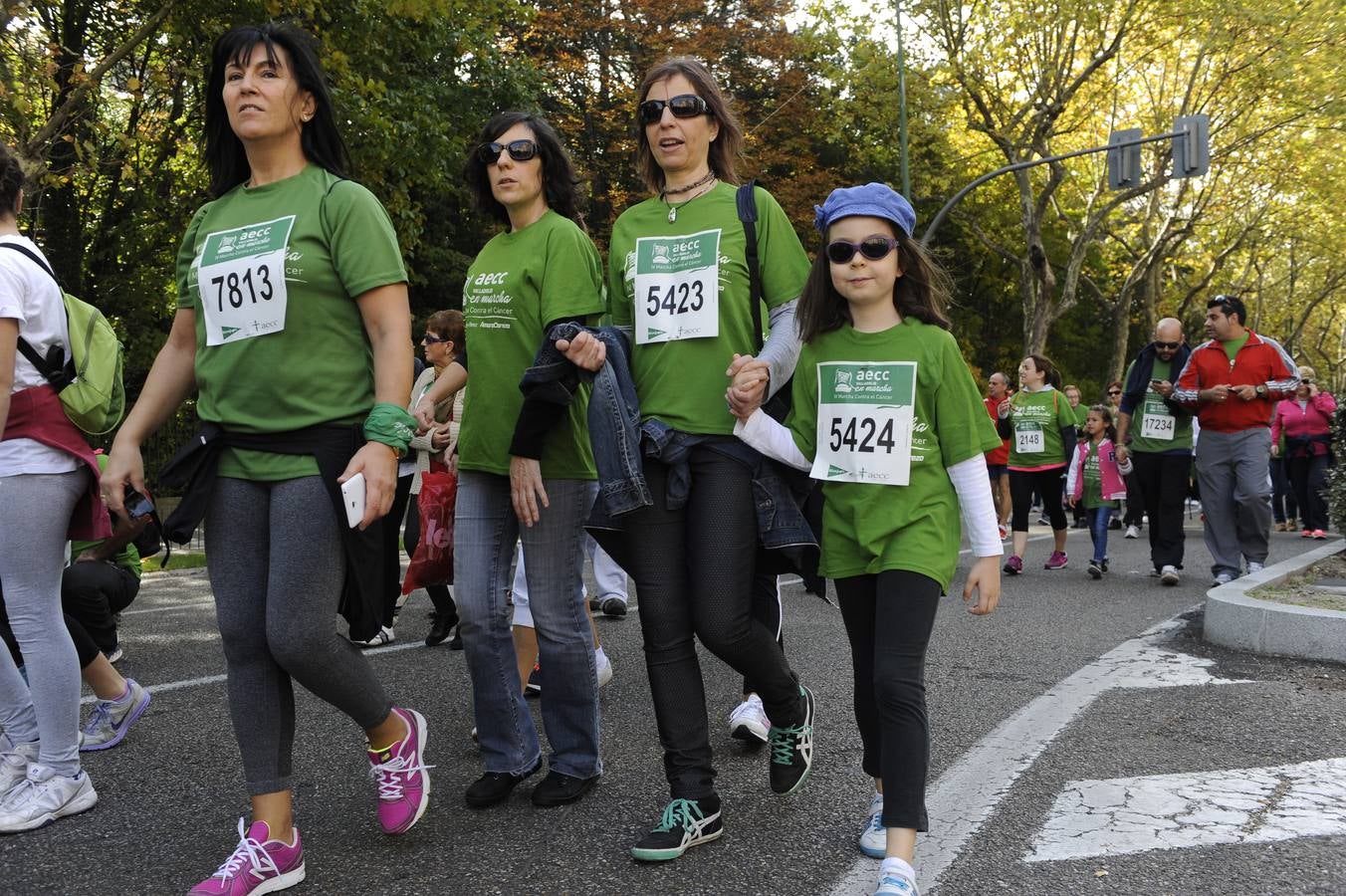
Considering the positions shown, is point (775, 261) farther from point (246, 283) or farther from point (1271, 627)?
point (1271, 627)

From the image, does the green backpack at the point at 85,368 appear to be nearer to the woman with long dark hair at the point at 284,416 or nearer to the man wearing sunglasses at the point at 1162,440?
the woman with long dark hair at the point at 284,416

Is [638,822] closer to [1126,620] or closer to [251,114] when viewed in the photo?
[251,114]

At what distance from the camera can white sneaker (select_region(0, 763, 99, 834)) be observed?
3.55m

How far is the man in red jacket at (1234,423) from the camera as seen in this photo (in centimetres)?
852

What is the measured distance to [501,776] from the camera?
374 cm

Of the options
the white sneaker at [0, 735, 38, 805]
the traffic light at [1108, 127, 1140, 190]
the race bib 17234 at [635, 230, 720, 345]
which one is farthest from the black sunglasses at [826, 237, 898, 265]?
the traffic light at [1108, 127, 1140, 190]

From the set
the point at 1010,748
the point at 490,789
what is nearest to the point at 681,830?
the point at 490,789

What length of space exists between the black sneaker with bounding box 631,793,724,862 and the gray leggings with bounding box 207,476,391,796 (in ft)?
2.82

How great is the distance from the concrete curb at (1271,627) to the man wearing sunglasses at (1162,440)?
114 inches

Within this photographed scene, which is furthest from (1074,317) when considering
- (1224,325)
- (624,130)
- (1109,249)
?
(1224,325)

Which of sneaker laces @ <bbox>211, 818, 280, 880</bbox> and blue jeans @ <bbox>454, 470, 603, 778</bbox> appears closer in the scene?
sneaker laces @ <bbox>211, 818, 280, 880</bbox>

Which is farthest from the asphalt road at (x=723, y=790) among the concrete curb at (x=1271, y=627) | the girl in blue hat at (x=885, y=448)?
the girl in blue hat at (x=885, y=448)

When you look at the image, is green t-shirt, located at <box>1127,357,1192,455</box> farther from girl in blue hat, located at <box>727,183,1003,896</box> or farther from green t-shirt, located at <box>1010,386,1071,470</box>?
girl in blue hat, located at <box>727,183,1003,896</box>

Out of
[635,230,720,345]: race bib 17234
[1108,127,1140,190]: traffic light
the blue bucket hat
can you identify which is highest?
[1108,127,1140,190]: traffic light
